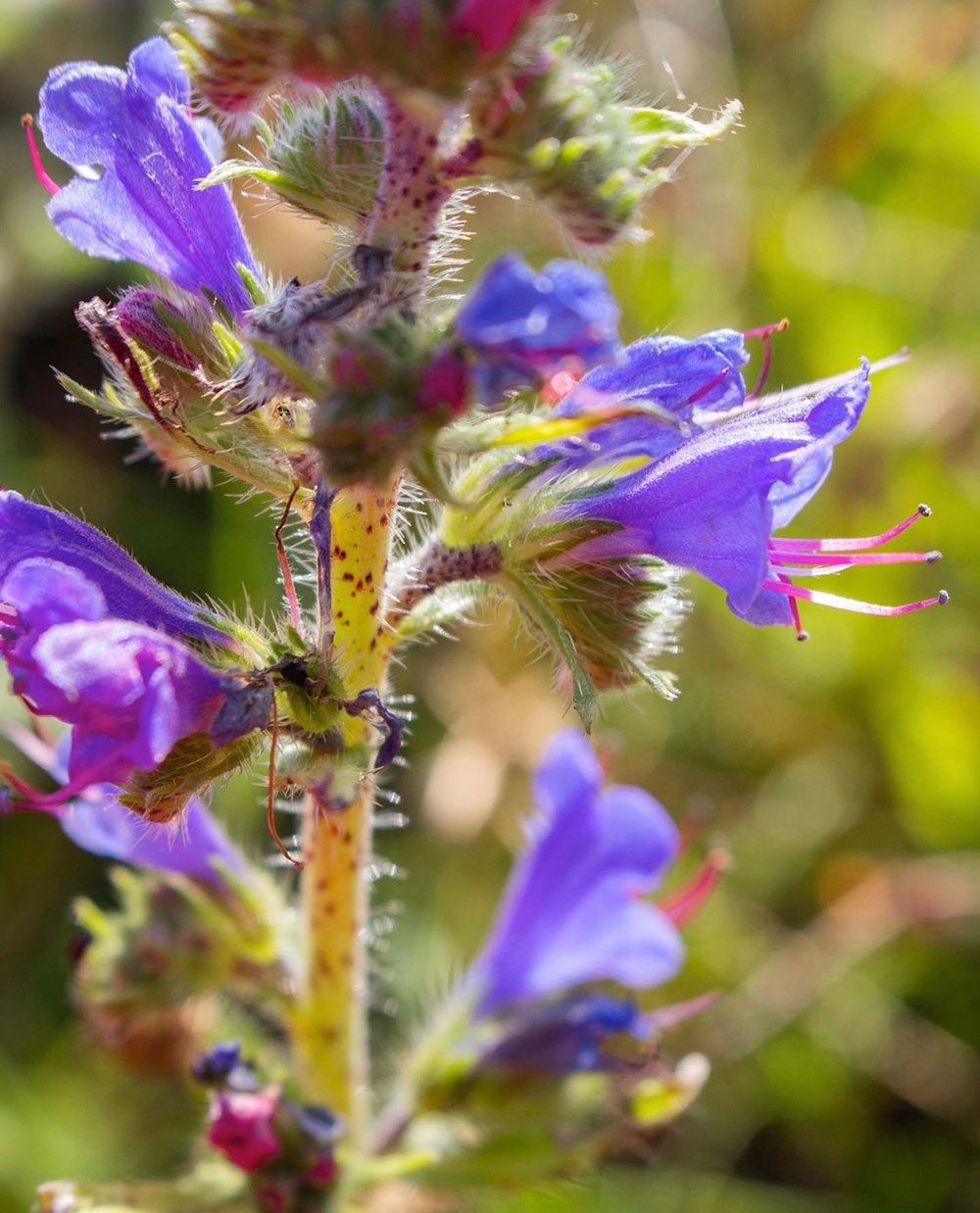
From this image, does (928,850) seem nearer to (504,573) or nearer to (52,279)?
(504,573)

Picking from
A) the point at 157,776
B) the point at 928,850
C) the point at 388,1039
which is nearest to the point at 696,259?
the point at 928,850

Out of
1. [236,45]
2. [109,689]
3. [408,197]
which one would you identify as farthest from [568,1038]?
[236,45]

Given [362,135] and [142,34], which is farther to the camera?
[142,34]

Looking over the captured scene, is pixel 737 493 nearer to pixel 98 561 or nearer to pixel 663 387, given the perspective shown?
pixel 663 387

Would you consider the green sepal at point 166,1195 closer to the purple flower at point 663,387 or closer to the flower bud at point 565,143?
the purple flower at point 663,387

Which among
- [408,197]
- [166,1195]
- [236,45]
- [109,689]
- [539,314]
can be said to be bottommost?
[166,1195]
